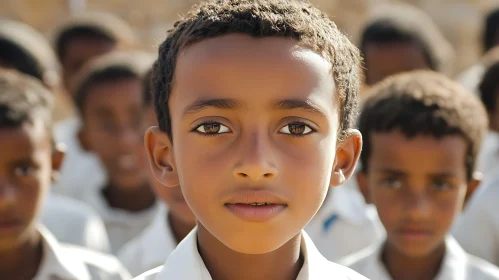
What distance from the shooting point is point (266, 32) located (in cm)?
199

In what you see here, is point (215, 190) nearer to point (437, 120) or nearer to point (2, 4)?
point (437, 120)

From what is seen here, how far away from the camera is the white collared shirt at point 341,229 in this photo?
3855 mm

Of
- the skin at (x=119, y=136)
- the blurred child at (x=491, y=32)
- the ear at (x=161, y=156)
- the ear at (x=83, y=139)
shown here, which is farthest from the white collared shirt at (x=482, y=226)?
the blurred child at (x=491, y=32)

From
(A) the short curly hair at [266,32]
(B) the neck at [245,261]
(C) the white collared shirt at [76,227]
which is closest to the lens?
(A) the short curly hair at [266,32]

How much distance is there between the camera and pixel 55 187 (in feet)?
17.3

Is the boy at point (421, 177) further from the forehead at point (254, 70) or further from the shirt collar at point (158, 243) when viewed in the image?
the forehead at point (254, 70)

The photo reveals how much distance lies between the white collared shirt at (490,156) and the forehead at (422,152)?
1.70 metres

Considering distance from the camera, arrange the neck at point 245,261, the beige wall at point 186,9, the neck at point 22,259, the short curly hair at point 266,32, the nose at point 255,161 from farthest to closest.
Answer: the beige wall at point 186,9 → the neck at point 22,259 → the neck at point 245,261 → the short curly hair at point 266,32 → the nose at point 255,161

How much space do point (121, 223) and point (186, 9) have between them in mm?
3881

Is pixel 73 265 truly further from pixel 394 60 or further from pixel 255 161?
pixel 394 60

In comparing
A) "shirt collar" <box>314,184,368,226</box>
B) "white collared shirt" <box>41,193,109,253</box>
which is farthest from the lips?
"white collared shirt" <box>41,193,109,253</box>

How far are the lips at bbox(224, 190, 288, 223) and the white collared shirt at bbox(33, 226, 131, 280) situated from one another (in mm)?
1314

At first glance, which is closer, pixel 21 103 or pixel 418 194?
pixel 418 194

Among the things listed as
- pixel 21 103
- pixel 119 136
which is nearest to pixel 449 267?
pixel 21 103
